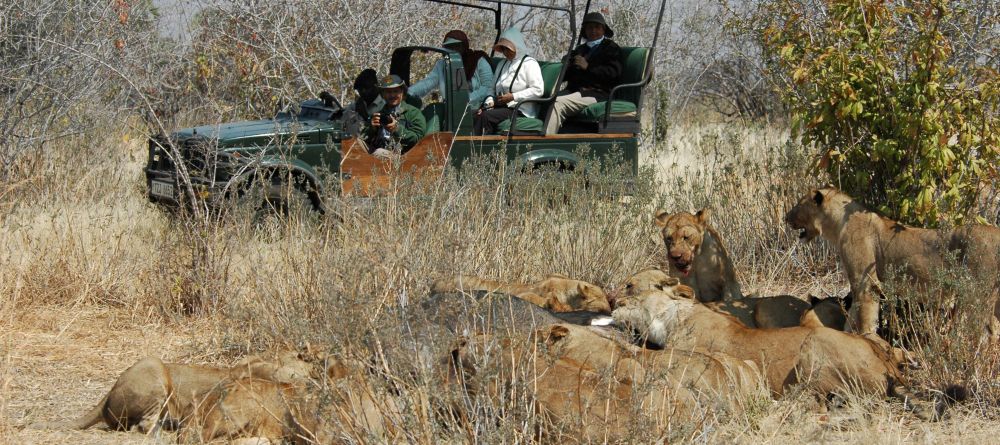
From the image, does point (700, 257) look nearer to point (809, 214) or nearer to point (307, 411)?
point (809, 214)

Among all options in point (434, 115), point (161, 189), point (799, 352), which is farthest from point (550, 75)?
point (799, 352)

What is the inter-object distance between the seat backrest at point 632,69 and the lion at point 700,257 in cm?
372

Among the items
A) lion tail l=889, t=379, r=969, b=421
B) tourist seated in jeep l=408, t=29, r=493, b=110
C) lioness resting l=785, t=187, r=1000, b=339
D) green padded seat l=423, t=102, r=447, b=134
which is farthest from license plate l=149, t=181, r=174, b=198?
lion tail l=889, t=379, r=969, b=421

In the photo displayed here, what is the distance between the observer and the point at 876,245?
601 cm

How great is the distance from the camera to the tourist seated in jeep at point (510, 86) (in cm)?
993

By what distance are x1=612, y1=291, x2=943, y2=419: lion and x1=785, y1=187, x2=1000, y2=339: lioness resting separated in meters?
0.57

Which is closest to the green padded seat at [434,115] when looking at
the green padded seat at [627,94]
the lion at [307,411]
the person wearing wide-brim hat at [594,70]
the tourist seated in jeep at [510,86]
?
the tourist seated in jeep at [510,86]

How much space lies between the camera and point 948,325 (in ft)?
17.6

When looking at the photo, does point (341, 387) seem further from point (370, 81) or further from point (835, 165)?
point (370, 81)

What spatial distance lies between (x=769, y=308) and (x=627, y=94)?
475 cm

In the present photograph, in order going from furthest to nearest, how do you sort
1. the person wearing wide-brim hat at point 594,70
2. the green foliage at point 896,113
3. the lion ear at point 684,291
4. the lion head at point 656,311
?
1. the person wearing wide-brim hat at point 594,70
2. the green foliage at point 896,113
3. the lion ear at point 684,291
4. the lion head at point 656,311

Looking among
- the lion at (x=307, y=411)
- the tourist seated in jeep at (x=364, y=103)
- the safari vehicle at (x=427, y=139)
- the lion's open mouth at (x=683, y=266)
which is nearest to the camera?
the lion at (x=307, y=411)

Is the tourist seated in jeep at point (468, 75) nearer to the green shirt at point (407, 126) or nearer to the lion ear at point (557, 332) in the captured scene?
the green shirt at point (407, 126)

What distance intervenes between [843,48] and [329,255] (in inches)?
127
